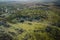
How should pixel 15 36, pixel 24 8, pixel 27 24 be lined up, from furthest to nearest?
pixel 24 8 < pixel 27 24 < pixel 15 36

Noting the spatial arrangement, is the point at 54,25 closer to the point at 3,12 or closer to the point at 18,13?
the point at 18,13

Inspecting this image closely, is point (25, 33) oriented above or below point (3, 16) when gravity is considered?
below

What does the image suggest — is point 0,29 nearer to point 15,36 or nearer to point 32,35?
point 15,36

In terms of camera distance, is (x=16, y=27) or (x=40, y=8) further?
(x=40, y=8)

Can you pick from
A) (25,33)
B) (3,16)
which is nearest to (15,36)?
(25,33)

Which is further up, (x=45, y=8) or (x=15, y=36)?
(x=45, y=8)

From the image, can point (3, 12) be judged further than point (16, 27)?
Yes

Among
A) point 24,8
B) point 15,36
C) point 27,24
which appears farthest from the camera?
point 24,8

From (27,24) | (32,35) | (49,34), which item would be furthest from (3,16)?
(49,34)
